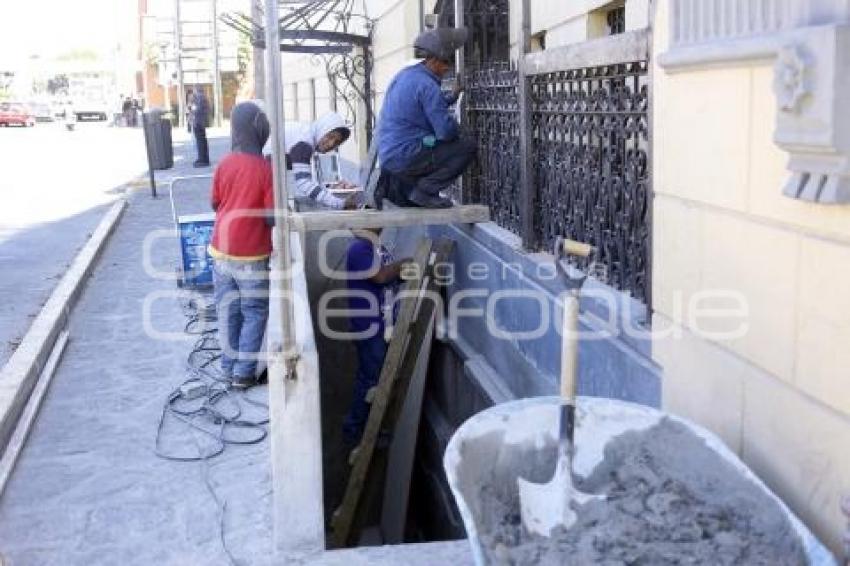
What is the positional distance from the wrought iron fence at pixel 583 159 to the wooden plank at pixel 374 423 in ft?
3.11

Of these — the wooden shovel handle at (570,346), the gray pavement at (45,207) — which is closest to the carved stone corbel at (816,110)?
the wooden shovel handle at (570,346)

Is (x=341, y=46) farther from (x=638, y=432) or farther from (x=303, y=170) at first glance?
(x=638, y=432)

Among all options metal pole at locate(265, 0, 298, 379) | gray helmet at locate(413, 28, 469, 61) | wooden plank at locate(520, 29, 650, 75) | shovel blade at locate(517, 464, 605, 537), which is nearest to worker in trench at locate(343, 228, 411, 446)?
gray helmet at locate(413, 28, 469, 61)

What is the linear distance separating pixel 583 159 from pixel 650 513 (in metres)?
2.63

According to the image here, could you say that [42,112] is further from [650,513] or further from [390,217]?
[650,513]

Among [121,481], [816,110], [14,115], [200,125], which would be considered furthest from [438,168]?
[14,115]

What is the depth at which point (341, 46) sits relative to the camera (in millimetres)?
12359

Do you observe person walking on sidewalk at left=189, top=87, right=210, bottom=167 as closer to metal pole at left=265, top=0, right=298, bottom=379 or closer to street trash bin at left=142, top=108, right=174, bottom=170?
street trash bin at left=142, top=108, right=174, bottom=170

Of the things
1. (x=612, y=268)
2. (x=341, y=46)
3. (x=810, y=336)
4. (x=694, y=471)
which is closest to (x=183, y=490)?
(x=612, y=268)

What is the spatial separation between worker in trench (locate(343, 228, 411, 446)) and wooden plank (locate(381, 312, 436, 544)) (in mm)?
294

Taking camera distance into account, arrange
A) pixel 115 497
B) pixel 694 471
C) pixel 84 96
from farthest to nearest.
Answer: pixel 84 96, pixel 115 497, pixel 694 471

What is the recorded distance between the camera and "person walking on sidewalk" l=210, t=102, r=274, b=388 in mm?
6246

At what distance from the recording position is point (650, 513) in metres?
2.75

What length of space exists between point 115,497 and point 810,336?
3.39 m
